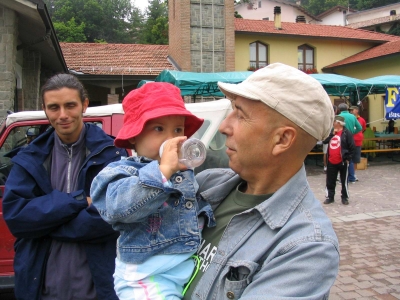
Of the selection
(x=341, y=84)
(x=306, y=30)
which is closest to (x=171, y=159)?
(x=341, y=84)

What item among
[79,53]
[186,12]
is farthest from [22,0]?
[79,53]

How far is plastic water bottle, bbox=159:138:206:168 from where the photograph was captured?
1.42 m

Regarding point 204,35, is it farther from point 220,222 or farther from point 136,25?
point 136,25

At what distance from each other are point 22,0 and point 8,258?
6.00 m

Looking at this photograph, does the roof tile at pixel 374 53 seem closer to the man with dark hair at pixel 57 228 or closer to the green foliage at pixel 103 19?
the man with dark hair at pixel 57 228

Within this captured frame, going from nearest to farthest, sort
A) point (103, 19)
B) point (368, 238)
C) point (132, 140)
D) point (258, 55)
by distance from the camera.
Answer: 1. point (132, 140)
2. point (368, 238)
3. point (258, 55)
4. point (103, 19)

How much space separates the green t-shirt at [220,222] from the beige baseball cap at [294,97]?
318 millimetres

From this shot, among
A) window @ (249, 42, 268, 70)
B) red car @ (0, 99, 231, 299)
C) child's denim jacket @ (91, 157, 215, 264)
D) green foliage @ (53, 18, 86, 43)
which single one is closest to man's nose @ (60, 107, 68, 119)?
child's denim jacket @ (91, 157, 215, 264)

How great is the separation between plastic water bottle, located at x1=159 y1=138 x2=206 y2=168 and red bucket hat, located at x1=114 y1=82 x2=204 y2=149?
0.16 m

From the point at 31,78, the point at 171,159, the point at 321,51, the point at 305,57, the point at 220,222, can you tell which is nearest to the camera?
the point at 171,159

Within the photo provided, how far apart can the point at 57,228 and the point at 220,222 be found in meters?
1.01

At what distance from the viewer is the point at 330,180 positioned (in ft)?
29.3

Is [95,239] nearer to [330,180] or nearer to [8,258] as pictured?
[8,258]

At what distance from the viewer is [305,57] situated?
2522 centimetres
